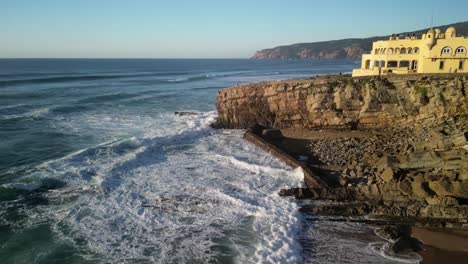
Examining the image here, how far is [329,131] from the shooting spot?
86.2 ft

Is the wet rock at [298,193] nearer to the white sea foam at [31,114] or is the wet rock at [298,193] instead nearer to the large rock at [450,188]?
the large rock at [450,188]

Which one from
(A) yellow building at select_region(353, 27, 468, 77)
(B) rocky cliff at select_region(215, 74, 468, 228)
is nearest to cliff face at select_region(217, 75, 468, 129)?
(B) rocky cliff at select_region(215, 74, 468, 228)

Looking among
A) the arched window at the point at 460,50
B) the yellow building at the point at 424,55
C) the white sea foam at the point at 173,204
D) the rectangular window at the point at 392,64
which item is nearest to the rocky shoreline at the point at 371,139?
the white sea foam at the point at 173,204

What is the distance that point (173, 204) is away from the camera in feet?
53.1

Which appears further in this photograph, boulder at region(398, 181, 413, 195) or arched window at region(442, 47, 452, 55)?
arched window at region(442, 47, 452, 55)

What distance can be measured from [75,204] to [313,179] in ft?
36.2

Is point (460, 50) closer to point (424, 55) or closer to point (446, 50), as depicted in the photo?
point (446, 50)

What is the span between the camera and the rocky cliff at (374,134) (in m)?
15.4

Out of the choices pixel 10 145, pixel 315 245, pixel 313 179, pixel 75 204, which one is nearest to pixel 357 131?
pixel 313 179

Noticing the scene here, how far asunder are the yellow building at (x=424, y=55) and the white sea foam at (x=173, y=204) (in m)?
17.5

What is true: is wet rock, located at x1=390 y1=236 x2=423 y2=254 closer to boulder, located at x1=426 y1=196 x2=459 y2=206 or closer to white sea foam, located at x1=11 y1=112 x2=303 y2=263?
boulder, located at x1=426 y1=196 x2=459 y2=206

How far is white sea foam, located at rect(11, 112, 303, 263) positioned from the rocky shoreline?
Result: 74.4 inches

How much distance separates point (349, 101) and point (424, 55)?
9885mm

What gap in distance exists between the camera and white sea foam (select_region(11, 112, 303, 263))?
12.8 metres
